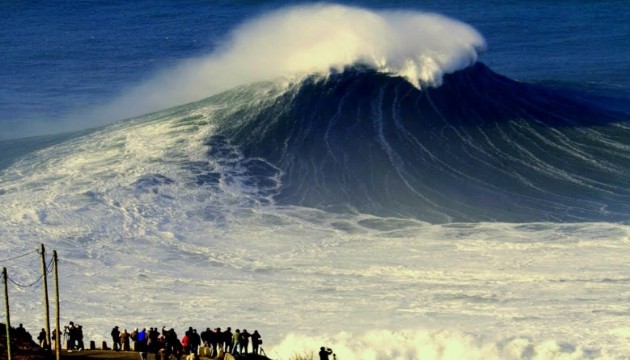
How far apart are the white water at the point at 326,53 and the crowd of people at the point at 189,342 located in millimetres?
21708

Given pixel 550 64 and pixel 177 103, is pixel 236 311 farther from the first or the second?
pixel 550 64

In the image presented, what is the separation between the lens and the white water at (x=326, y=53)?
5031cm

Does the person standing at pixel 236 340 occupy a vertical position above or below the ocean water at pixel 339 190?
below

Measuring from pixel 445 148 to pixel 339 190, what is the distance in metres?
4.78

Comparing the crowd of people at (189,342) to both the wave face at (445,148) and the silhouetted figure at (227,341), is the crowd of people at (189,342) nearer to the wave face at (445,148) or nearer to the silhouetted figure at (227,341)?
the silhouetted figure at (227,341)

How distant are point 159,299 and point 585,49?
114ft

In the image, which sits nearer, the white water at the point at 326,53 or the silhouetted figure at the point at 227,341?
the silhouetted figure at the point at 227,341

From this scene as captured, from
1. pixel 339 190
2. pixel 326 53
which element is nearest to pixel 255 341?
pixel 339 190

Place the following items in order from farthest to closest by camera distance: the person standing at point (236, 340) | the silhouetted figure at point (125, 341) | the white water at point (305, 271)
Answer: the white water at point (305, 271) < the silhouetted figure at point (125, 341) < the person standing at point (236, 340)

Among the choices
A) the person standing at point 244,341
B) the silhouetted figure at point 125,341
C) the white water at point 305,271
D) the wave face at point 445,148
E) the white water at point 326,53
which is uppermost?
the white water at point 326,53

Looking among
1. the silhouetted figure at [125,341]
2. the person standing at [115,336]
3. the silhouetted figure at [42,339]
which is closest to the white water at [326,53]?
the person standing at [115,336]

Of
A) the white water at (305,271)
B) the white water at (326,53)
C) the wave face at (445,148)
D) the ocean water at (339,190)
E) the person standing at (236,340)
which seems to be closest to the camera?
the person standing at (236,340)

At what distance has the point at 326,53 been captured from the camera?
51.2m

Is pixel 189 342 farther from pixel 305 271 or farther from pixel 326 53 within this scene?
pixel 326 53
